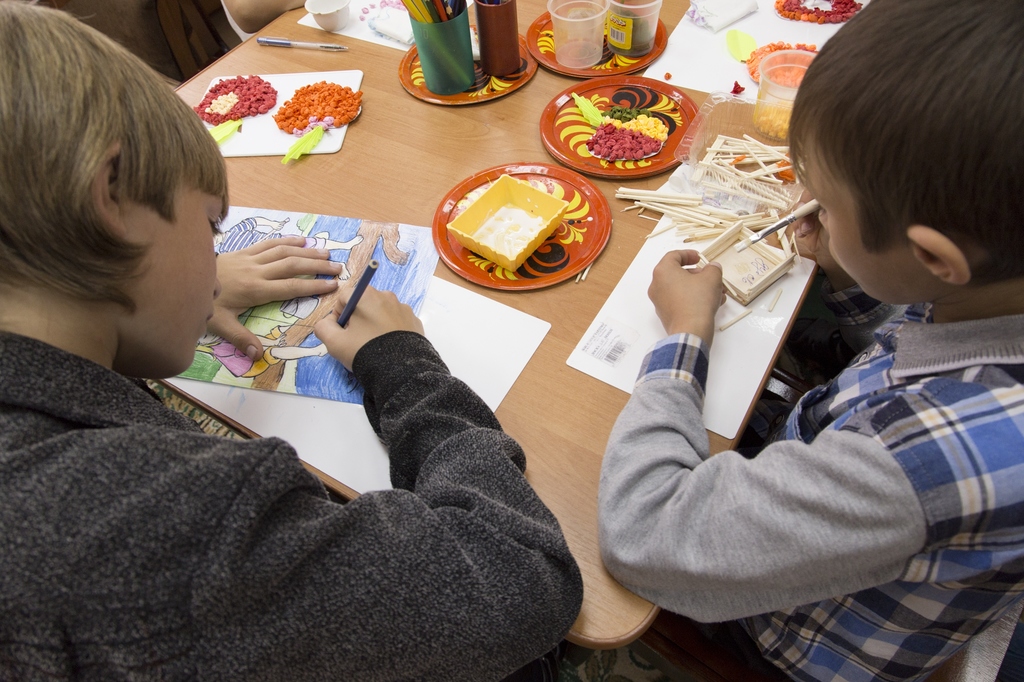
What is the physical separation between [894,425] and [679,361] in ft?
0.74

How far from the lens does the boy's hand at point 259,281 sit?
2.62ft

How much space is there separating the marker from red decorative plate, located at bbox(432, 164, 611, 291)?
0.52 m

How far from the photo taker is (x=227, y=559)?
0.41m

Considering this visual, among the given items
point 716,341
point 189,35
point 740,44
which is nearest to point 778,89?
point 740,44

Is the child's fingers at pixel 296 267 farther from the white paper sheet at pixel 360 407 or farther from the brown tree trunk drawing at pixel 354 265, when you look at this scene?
the white paper sheet at pixel 360 407

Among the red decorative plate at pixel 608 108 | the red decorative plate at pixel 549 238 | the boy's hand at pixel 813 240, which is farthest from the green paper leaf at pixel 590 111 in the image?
the boy's hand at pixel 813 240

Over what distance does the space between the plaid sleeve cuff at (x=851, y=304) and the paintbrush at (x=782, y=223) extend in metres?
0.20

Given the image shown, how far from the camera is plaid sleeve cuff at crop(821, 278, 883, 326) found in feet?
3.01

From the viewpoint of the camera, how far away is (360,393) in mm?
733

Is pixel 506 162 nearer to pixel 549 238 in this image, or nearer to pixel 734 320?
pixel 549 238

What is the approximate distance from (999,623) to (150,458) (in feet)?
2.66

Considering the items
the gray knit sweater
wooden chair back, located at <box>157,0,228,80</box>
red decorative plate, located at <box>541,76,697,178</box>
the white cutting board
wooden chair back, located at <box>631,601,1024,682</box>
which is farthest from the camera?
wooden chair back, located at <box>157,0,228,80</box>

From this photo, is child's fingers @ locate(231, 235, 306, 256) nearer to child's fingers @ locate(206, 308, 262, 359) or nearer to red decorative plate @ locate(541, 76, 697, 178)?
child's fingers @ locate(206, 308, 262, 359)

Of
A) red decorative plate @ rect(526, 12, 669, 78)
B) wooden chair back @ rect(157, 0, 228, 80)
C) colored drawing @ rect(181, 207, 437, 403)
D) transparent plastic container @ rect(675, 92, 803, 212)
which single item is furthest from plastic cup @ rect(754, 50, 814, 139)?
wooden chair back @ rect(157, 0, 228, 80)
